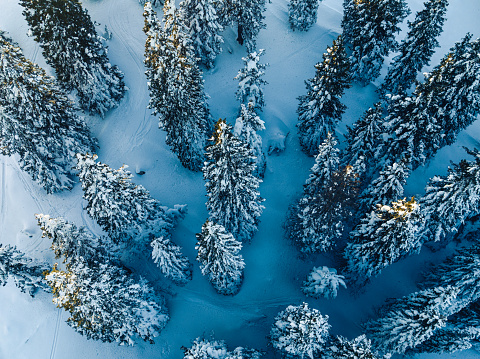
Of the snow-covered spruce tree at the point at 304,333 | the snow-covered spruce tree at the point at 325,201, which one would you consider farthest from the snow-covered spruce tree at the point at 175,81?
the snow-covered spruce tree at the point at 304,333

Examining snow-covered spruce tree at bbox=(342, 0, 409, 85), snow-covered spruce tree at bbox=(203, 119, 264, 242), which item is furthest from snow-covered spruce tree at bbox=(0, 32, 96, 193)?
snow-covered spruce tree at bbox=(342, 0, 409, 85)

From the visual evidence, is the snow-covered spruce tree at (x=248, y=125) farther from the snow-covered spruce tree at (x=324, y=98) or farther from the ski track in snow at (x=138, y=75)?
the ski track in snow at (x=138, y=75)

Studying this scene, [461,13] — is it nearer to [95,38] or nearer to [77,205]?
[95,38]

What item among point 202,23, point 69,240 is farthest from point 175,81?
point 69,240

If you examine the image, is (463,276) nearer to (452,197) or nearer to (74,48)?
(452,197)

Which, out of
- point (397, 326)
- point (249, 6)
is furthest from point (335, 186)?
point (249, 6)

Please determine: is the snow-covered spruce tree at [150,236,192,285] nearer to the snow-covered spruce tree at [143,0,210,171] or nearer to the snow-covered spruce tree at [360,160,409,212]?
the snow-covered spruce tree at [143,0,210,171]
